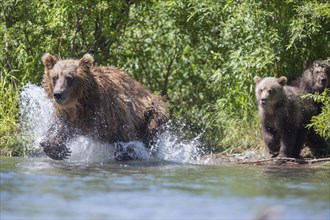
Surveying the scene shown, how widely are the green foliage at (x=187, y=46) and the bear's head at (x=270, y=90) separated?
0.44 m

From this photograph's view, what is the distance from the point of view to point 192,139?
13.6 meters

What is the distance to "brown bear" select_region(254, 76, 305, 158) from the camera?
12094 mm

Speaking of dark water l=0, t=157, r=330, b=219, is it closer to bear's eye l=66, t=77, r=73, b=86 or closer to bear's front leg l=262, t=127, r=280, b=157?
bear's eye l=66, t=77, r=73, b=86

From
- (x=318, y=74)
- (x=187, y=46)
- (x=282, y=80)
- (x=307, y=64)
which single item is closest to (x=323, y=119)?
(x=282, y=80)

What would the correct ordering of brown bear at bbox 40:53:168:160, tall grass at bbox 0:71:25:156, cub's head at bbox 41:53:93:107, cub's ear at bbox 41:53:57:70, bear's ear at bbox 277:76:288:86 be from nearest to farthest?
cub's head at bbox 41:53:93:107
brown bear at bbox 40:53:168:160
cub's ear at bbox 41:53:57:70
bear's ear at bbox 277:76:288:86
tall grass at bbox 0:71:25:156

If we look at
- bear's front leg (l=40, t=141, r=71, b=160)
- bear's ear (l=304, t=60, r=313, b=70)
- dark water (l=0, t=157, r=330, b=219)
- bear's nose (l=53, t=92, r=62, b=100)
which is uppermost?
bear's ear (l=304, t=60, r=313, b=70)

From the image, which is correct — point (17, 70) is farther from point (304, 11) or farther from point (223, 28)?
point (304, 11)

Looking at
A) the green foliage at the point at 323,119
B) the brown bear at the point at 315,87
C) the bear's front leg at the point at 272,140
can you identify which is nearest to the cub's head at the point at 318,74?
the brown bear at the point at 315,87

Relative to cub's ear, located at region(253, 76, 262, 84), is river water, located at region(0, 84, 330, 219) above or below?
below

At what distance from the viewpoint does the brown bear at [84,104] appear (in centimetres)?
1132

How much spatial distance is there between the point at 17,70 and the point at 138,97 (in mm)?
2372

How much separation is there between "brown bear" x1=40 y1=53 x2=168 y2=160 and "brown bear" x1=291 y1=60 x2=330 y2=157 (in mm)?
2571

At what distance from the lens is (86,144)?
11875 millimetres

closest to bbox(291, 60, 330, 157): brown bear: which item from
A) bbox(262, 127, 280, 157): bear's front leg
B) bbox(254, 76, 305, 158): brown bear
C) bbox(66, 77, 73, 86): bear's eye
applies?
bbox(254, 76, 305, 158): brown bear
